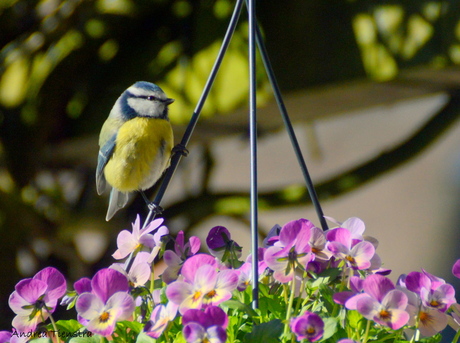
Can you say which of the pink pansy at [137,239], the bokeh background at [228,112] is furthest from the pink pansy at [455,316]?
the bokeh background at [228,112]

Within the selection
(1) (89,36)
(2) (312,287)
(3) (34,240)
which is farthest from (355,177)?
(2) (312,287)

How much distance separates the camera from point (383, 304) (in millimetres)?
455

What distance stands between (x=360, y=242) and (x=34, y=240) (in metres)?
1.76

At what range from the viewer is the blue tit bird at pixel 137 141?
101 centimetres

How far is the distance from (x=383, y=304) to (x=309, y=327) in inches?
3.0

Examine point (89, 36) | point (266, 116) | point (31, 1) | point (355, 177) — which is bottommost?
point (355, 177)

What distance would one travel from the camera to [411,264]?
2621mm

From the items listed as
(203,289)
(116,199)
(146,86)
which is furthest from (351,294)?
(116,199)

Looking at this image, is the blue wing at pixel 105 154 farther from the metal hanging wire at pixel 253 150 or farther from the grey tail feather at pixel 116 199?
the metal hanging wire at pixel 253 150

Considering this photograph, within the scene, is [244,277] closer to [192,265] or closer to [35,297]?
[192,265]

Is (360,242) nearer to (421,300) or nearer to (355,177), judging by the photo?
(421,300)

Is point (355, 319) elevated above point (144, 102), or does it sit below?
below

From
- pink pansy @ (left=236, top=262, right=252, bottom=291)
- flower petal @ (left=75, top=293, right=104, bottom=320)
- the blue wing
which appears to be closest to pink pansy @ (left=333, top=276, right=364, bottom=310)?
pink pansy @ (left=236, top=262, right=252, bottom=291)

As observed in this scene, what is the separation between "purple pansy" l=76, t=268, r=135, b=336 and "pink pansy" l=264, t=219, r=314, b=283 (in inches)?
5.3
